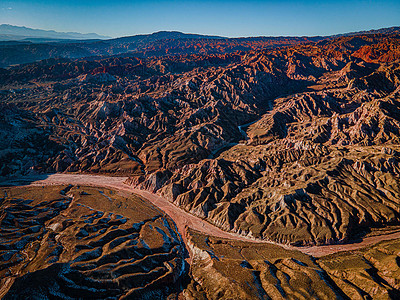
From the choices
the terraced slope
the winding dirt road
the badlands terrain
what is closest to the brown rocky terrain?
the badlands terrain

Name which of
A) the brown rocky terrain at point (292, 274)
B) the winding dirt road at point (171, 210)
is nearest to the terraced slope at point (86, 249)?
the winding dirt road at point (171, 210)

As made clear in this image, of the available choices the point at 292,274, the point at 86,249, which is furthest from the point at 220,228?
the point at 86,249

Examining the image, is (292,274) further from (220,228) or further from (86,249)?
(86,249)

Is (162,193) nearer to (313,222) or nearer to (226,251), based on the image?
(226,251)

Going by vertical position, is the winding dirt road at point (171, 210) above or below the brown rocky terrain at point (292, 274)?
below

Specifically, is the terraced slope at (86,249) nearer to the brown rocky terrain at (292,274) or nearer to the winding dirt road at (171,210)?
the winding dirt road at (171,210)

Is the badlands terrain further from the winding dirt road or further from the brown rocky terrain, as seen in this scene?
Answer: the winding dirt road
